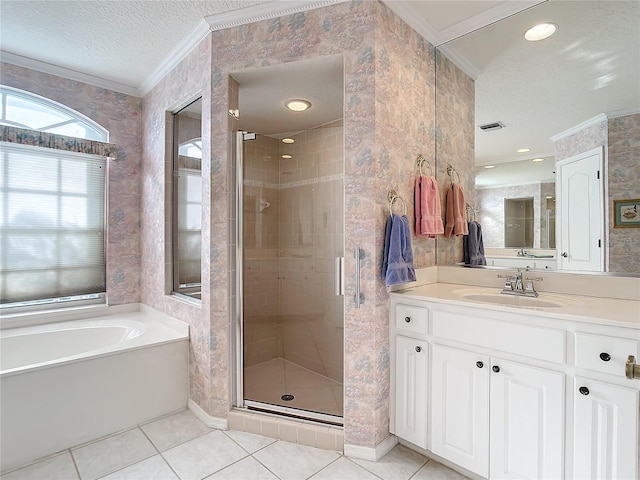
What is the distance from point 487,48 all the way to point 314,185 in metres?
1.55

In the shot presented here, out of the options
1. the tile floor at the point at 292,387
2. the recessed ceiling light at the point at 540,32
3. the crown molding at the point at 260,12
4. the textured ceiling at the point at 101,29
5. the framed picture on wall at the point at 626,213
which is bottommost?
the tile floor at the point at 292,387

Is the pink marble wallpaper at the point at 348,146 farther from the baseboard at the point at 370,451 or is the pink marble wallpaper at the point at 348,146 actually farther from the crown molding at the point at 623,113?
the crown molding at the point at 623,113

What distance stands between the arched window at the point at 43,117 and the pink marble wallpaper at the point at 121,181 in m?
0.08

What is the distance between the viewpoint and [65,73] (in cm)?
290

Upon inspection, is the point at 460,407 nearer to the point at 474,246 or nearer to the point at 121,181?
the point at 474,246

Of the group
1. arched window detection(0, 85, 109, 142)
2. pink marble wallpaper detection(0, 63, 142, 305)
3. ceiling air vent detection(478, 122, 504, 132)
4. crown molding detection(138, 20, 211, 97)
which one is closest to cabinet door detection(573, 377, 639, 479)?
ceiling air vent detection(478, 122, 504, 132)

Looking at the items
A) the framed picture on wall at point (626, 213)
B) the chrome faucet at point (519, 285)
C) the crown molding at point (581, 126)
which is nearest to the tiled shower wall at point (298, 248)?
the chrome faucet at point (519, 285)

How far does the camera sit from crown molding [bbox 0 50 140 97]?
2.68 metres

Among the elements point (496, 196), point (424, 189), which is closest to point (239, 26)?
point (424, 189)

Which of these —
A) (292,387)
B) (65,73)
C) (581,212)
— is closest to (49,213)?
(65,73)

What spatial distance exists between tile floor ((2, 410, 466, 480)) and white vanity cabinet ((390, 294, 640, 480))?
0.16 meters

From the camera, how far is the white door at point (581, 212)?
69.2 inches

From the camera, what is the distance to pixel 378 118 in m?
1.86

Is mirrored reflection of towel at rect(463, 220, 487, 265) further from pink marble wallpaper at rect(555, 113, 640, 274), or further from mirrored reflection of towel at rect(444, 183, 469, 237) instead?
pink marble wallpaper at rect(555, 113, 640, 274)
